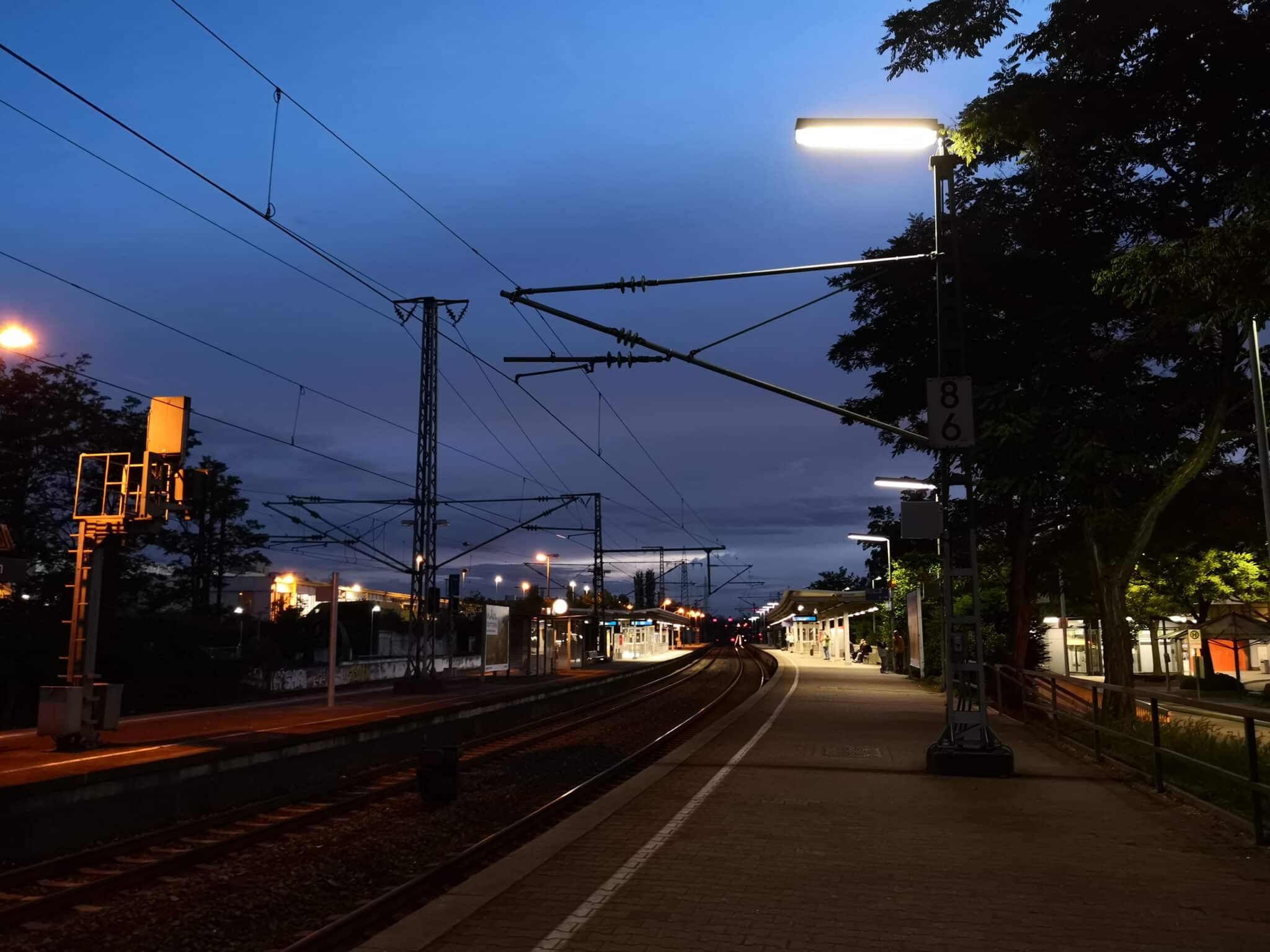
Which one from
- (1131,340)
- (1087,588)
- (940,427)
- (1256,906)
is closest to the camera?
(1256,906)

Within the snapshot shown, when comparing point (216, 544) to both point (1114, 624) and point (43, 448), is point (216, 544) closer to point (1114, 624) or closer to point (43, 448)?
point (43, 448)

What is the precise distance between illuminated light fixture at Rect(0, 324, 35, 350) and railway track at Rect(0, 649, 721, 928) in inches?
305

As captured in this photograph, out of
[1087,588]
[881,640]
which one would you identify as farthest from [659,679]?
[1087,588]

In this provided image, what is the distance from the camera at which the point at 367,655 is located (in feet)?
A: 142

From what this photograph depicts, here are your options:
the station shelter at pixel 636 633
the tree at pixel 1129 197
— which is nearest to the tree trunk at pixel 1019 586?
the tree at pixel 1129 197

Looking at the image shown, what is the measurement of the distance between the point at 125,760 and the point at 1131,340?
16.6 m

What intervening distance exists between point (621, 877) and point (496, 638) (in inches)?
1211

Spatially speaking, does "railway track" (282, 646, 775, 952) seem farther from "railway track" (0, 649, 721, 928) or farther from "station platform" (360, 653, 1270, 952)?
"railway track" (0, 649, 721, 928)

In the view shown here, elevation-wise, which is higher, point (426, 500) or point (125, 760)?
point (426, 500)

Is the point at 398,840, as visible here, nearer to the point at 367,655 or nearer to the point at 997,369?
the point at 997,369

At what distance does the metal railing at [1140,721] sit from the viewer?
8.02 meters

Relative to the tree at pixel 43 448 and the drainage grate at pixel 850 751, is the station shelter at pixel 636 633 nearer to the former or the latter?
the tree at pixel 43 448

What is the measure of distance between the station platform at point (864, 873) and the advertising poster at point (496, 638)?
24.4 metres

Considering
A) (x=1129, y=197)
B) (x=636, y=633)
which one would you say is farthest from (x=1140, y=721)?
(x=636, y=633)
